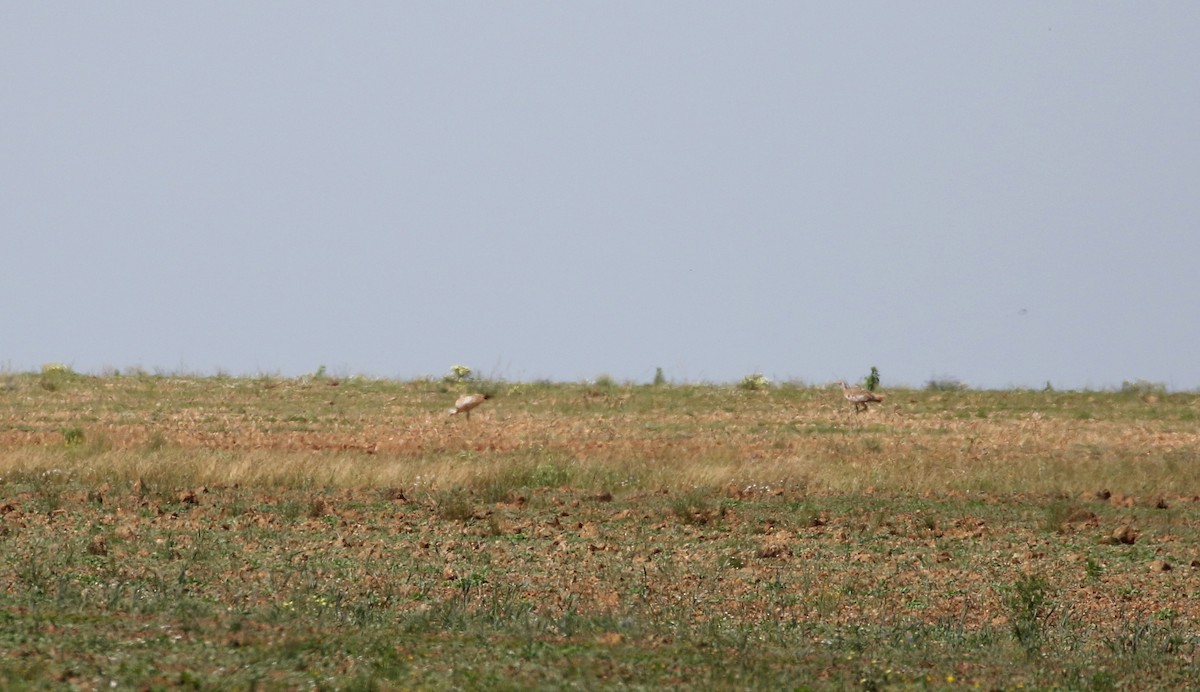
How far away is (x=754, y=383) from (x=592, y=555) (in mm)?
24798

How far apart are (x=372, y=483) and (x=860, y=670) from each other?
11.4 meters

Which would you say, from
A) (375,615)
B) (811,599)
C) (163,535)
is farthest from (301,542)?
(811,599)

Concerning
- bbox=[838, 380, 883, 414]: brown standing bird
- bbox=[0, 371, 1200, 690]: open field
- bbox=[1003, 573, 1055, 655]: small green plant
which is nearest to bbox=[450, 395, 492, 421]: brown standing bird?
bbox=[0, 371, 1200, 690]: open field

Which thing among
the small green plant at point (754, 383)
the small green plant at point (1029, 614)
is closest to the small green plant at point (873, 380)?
the small green plant at point (754, 383)

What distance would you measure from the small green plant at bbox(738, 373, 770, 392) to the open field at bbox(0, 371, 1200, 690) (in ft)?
25.6

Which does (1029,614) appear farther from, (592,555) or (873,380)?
(873,380)

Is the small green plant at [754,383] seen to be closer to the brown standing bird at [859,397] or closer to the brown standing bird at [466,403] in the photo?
the brown standing bird at [859,397]

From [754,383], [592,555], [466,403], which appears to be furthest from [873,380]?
[592,555]

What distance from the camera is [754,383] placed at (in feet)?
127

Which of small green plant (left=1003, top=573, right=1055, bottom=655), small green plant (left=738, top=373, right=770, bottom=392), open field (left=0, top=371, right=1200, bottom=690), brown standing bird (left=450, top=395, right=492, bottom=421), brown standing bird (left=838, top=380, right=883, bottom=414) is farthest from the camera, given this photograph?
small green plant (left=738, top=373, right=770, bottom=392)

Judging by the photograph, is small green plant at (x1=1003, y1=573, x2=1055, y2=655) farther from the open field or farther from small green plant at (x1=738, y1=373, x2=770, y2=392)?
small green plant at (x1=738, y1=373, x2=770, y2=392)

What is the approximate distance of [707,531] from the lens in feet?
53.1

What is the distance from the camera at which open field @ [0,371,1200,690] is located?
8859 millimetres

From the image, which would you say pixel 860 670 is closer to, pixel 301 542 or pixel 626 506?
pixel 301 542
